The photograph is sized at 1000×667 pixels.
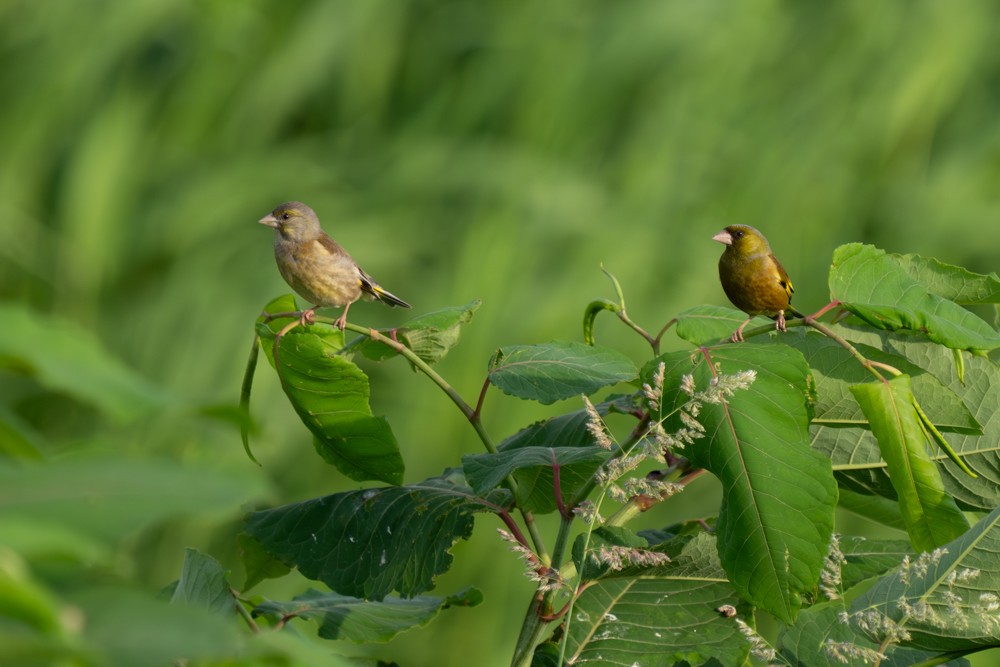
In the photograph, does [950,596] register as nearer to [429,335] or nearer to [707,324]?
[707,324]

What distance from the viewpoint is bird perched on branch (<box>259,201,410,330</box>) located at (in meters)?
2.51

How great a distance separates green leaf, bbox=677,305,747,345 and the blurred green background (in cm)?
262

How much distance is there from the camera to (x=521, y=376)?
145 centimetres

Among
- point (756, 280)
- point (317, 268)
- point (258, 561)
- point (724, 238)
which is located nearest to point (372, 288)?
point (317, 268)

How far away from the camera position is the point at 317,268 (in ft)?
8.24

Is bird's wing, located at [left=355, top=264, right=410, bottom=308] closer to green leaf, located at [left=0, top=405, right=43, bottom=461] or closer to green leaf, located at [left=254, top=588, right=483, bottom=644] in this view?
green leaf, located at [left=254, top=588, right=483, bottom=644]

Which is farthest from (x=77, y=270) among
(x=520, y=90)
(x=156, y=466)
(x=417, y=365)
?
(x=156, y=466)

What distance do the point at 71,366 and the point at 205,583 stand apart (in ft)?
2.24

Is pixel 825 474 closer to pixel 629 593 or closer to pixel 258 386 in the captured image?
pixel 629 593

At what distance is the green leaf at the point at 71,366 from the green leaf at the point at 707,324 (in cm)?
99

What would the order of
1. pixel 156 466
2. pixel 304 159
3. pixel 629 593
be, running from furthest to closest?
pixel 304 159 < pixel 629 593 < pixel 156 466

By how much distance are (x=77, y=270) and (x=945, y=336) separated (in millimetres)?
3874

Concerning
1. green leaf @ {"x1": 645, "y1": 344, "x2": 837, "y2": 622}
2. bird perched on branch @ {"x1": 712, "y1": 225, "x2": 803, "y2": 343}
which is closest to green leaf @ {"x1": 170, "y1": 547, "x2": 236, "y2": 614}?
green leaf @ {"x1": 645, "y1": 344, "x2": 837, "y2": 622}

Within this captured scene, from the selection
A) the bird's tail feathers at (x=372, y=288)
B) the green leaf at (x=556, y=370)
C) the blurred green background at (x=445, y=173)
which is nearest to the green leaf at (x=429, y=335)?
the green leaf at (x=556, y=370)
